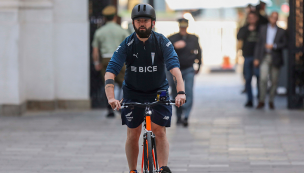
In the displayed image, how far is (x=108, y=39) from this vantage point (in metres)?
9.38

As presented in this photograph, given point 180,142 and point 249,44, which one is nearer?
point 180,142

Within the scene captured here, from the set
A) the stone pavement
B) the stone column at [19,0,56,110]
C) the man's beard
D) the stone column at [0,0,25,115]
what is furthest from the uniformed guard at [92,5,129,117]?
the man's beard

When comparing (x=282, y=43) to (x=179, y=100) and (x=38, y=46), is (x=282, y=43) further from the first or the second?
(x=179, y=100)

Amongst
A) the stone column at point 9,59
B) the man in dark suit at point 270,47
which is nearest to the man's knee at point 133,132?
the stone column at point 9,59

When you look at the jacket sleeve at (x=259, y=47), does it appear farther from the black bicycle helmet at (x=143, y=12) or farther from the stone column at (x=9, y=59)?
the black bicycle helmet at (x=143, y=12)

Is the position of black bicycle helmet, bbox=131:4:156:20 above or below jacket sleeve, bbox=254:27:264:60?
above

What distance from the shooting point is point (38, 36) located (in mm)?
10117

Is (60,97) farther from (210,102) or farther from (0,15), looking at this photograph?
(210,102)

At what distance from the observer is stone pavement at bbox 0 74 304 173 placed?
599 cm

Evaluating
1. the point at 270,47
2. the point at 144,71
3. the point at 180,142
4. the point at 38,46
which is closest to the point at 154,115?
the point at 144,71

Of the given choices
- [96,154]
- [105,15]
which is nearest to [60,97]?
[105,15]

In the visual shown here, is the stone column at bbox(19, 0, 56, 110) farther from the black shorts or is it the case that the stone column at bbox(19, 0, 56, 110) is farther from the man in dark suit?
the black shorts

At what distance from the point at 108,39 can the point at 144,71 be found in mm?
4765

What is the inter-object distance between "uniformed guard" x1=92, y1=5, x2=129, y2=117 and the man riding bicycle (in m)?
4.55
